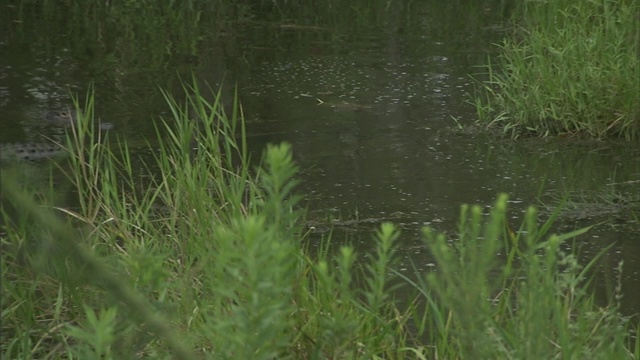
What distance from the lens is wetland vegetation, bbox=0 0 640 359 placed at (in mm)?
1642

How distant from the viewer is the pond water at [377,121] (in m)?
4.52

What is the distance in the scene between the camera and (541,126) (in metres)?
5.61

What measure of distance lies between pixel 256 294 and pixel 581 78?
164 inches

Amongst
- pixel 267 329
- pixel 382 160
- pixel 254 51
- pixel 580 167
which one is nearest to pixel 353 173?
pixel 382 160

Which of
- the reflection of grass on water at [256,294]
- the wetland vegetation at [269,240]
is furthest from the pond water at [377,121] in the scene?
the reflection of grass on water at [256,294]

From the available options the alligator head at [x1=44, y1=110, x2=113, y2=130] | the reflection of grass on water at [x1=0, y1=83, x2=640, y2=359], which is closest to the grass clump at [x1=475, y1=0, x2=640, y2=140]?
the reflection of grass on water at [x1=0, y1=83, x2=640, y2=359]

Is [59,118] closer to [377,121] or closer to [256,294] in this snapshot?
[377,121]

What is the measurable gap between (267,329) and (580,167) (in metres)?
3.83

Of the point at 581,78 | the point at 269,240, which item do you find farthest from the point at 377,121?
the point at 269,240

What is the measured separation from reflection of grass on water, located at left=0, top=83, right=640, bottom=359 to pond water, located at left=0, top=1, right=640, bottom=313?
59 cm

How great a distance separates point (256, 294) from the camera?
147cm

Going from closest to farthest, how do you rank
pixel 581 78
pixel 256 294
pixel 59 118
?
Result: pixel 256 294 < pixel 581 78 < pixel 59 118

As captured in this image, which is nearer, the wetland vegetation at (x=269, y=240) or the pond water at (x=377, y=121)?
the wetland vegetation at (x=269, y=240)

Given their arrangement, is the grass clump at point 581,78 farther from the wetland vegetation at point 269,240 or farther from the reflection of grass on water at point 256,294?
the reflection of grass on water at point 256,294
